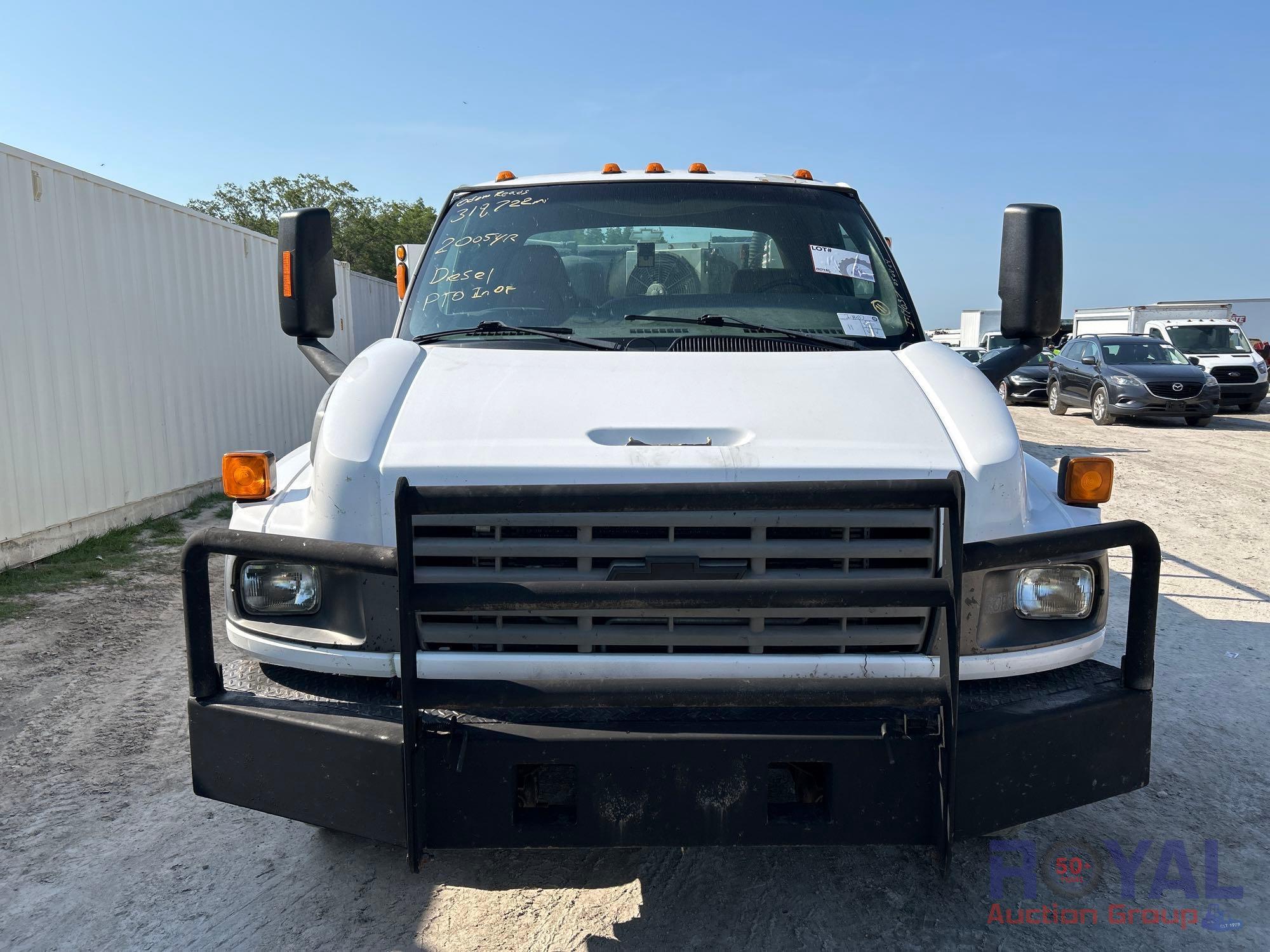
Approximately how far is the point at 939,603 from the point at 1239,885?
175 centimetres

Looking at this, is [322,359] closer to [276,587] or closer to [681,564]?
[276,587]

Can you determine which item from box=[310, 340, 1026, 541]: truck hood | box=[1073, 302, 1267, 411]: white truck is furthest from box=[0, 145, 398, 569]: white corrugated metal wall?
box=[1073, 302, 1267, 411]: white truck

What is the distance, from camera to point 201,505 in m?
9.95

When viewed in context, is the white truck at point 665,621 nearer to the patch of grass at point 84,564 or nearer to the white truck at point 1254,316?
the patch of grass at point 84,564

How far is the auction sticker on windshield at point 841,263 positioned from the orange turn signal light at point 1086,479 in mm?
1228

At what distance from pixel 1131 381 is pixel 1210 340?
18.4 ft

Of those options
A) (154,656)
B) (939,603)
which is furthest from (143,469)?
(939,603)

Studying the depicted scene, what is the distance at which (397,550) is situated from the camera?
2.26 metres

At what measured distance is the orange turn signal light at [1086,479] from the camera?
109 inches

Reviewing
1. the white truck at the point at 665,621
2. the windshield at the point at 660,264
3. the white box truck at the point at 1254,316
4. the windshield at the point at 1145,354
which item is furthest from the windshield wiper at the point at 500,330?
the white box truck at the point at 1254,316

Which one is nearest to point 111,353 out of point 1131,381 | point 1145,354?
point 1131,381

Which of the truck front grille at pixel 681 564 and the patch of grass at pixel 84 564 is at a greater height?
the truck front grille at pixel 681 564

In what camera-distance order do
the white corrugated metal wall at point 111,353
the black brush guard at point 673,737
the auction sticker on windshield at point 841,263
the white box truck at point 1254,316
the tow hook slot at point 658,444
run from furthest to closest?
1. the white box truck at point 1254,316
2. the white corrugated metal wall at point 111,353
3. the auction sticker on windshield at point 841,263
4. the tow hook slot at point 658,444
5. the black brush guard at point 673,737

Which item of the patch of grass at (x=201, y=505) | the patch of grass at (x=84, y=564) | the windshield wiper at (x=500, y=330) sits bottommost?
the patch of grass at (x=201, y=505)
